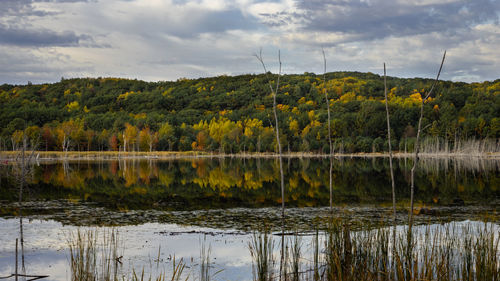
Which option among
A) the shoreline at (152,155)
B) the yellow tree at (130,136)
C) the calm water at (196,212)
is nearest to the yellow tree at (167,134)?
the yellow tree at (130,136)

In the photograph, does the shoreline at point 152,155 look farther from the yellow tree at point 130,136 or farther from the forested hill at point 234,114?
the yellow tree at point 130,136

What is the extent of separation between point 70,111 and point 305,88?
7988 cm

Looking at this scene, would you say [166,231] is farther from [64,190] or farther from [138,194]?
[64,190]

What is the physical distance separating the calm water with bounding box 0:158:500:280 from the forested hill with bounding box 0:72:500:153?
48.1 m

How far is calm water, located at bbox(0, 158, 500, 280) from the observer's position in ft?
33.3

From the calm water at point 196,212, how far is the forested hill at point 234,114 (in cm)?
4808

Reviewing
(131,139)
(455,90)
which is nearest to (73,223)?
(131,139)

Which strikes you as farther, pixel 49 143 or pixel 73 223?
pixel 49 143

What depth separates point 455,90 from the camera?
10550 cm

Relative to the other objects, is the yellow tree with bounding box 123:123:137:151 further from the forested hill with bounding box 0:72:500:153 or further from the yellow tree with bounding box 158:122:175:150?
the yellow tree with bounding box 158:122:175:150

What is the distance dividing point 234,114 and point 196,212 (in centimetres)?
11697

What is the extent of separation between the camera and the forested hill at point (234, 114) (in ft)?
317

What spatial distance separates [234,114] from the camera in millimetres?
133875

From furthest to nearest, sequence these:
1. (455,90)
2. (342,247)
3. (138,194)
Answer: (455,90), (138,194), (342,247)
